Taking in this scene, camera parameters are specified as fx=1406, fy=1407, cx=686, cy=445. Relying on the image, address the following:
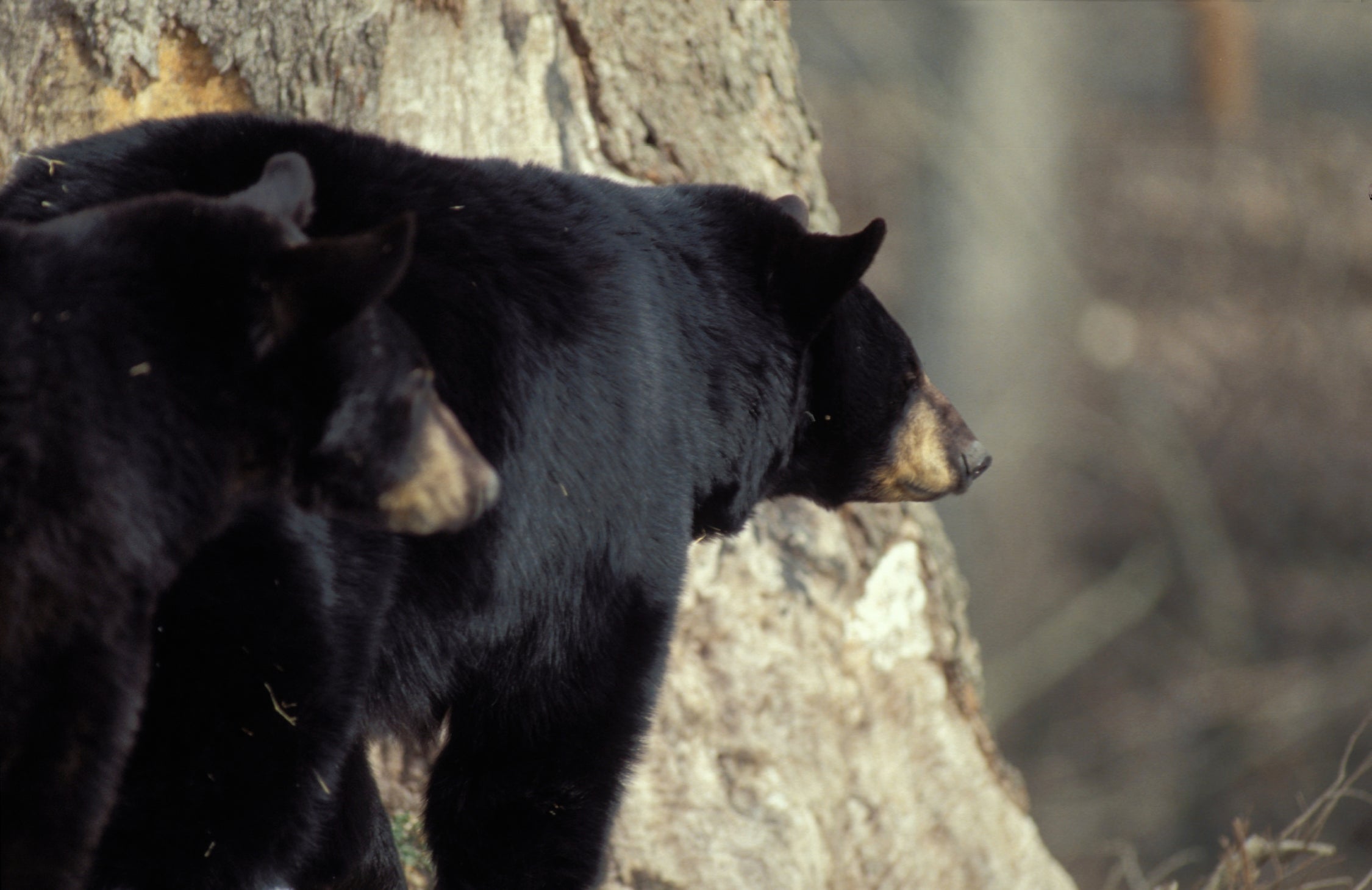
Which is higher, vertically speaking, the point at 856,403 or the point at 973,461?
the point at 856,403

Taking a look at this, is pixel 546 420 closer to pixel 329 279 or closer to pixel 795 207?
pixel 329 279

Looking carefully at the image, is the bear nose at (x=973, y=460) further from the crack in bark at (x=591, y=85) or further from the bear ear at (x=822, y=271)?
the crack in bark at (x=591, y=85)

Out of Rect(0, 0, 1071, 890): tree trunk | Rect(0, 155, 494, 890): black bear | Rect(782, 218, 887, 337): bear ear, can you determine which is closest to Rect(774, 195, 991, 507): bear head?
Rect(782, 218, 887, 337): bear ear

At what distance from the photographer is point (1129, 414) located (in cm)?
1169

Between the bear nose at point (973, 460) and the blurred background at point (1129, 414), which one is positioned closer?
the bear nose at point (973, 460)

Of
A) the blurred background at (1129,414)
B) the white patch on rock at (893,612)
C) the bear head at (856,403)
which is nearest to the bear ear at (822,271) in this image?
the bear head at (856,403)

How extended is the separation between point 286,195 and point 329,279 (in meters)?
0.32

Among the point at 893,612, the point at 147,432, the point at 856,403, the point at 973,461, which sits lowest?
the point at 893,612

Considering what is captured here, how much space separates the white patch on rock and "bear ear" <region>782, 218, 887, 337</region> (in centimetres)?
113

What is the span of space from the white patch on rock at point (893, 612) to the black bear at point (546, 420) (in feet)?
3.10

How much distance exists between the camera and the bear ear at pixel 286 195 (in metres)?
2.23

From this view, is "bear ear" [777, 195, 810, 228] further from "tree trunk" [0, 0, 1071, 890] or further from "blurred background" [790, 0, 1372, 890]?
"blurred background" [790, 0, 1372, 890]

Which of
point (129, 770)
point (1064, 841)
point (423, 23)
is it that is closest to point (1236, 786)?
point (1064, 841)

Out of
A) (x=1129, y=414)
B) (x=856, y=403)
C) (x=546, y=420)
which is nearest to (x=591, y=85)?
(x=856, y=403)
